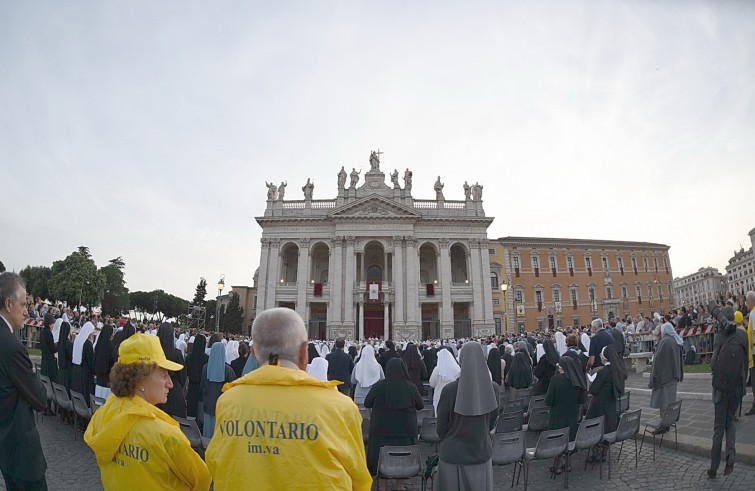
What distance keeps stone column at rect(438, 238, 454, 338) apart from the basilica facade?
103 millimetres

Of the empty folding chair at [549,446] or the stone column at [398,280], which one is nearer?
the empty folding chair at [549,446]

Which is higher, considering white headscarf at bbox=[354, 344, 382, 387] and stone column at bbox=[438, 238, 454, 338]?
stone column at bbox=[438, 238, 454, 338]

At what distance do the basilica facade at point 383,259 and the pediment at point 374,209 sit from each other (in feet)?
0.35

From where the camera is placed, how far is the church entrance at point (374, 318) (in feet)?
140

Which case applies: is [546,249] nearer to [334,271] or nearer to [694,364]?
[334,271]

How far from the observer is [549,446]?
240 inches

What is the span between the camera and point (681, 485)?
19.7 feet

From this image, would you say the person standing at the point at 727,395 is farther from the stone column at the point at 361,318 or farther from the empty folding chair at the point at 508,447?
the stone column at the point at 361,318

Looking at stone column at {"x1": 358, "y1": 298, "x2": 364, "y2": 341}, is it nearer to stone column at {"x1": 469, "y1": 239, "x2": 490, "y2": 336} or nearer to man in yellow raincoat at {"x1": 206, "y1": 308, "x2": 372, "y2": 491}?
stone column at {"x1": 469, "y1": 239, "x2": 490, "y2": 336}

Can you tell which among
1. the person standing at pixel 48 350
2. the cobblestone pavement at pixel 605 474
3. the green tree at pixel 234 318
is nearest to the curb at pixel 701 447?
the cobblestone pavement at pixel 605 474

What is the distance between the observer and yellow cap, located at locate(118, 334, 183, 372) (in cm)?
259

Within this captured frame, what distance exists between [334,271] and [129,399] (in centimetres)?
3973

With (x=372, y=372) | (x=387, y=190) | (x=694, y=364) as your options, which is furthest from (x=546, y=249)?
(x=372, y=372)

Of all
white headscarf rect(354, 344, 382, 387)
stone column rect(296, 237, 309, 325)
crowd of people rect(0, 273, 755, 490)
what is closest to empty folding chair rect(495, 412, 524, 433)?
crowd of people rect(0, 273, 755, 490)
